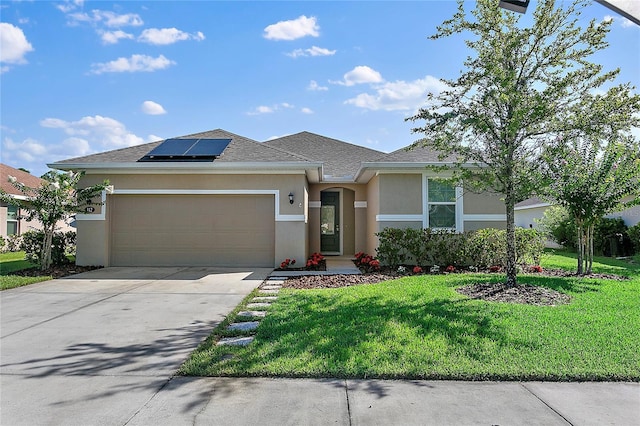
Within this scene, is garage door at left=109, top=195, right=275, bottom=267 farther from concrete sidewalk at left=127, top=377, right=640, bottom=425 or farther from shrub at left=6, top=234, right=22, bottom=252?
shrub at left=6, top=234, right=22, bottom=252

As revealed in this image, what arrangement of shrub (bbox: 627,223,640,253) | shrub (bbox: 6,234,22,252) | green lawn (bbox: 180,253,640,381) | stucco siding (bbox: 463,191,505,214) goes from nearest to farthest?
green lawn (bbox: 180,253,640,381)
stucco siding (bbox: 463,191,505,214)
shrub (bbox: 627,223,640,253)
shrub (bbox: 6,234,22,252)

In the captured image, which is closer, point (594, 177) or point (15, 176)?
point (594, 177)

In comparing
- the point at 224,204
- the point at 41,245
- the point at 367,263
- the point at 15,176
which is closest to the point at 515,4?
the point at 367,263

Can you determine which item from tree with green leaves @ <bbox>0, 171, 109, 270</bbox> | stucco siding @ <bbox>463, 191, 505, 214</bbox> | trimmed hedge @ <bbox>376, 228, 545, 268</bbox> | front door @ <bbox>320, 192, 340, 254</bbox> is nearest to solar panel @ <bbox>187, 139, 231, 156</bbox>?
tree with green leaves @ <bbox>0, 171, 109, 270</bbox>

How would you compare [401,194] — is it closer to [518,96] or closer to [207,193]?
[518,96]

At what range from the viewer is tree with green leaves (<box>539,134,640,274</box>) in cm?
789

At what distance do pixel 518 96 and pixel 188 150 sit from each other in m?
8.82

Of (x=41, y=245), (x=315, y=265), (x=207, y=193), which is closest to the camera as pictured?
(x=41, y=245)

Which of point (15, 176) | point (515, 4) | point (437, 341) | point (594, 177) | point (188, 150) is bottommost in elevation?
point (437, 341)

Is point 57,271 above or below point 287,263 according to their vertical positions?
below

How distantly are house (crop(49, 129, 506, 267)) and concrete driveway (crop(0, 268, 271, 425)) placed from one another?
2549 mm

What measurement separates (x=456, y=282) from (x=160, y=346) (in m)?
5.67

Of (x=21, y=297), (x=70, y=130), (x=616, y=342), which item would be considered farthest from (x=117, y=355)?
(x=70, y=130)

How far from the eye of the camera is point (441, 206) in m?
11.0
